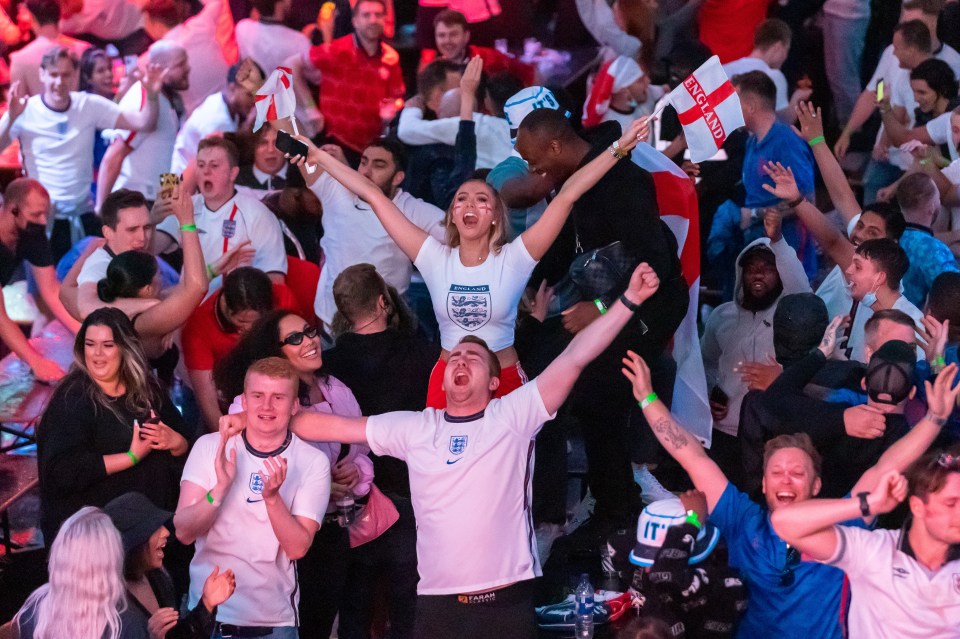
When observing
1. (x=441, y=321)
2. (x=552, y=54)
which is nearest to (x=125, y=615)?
(x=441, y=321)

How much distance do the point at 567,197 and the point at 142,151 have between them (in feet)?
13.7

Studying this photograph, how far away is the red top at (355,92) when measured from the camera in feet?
26.8

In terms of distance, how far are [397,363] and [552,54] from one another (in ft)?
13.8

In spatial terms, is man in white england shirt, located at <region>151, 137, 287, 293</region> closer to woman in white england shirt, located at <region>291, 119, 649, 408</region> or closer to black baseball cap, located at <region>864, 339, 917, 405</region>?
woman in white england shirt, located at <region>291, 119, 649, 408</region>

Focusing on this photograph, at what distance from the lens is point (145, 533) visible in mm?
4109

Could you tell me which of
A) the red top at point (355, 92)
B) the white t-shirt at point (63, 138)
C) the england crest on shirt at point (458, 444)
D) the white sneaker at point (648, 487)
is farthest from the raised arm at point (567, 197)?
the white t-shirt at point (63, 138)

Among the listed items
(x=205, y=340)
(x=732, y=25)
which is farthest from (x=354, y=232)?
(x=732, y=25)

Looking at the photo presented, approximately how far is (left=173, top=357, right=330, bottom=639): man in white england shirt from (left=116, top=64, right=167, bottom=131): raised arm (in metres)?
3.95

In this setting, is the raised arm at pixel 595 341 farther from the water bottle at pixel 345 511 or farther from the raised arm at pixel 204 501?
the raised arm at pixel 204 501

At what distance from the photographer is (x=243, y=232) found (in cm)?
607

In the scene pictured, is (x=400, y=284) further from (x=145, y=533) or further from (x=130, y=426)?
(x=145, y=533)

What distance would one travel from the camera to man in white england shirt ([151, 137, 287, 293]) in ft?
19.9

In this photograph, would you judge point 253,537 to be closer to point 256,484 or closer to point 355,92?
point 256,484

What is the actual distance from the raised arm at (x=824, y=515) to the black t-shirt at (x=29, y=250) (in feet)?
14.1
